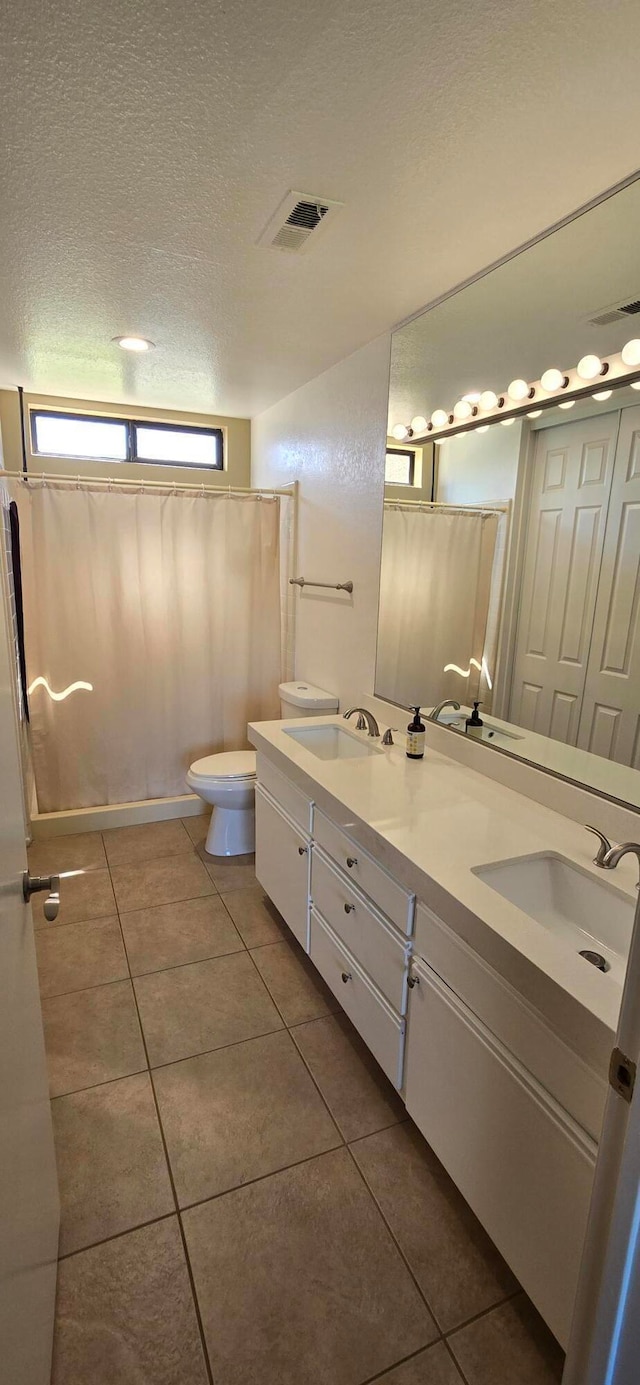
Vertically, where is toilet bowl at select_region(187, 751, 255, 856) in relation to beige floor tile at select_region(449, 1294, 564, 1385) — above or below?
above

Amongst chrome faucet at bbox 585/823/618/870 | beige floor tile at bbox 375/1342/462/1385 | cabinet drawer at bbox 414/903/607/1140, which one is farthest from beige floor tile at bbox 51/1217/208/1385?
chrome faucet at bbox 585/823/618/870

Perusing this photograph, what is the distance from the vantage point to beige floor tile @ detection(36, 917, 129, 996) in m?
2.10

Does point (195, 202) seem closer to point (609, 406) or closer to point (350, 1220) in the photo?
point (609, 406)

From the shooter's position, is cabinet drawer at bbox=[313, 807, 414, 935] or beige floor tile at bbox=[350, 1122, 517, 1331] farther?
cabinet drawer at bbox=[313, 807, 414, 935]

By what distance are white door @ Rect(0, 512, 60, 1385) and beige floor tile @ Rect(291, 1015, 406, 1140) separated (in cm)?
74

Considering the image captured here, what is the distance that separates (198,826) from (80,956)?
44.7 inches

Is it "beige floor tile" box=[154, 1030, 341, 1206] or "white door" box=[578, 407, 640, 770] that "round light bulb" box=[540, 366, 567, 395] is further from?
"beige floor tile" box=[154, 1030, 341, 1206]

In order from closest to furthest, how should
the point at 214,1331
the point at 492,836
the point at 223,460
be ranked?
the point at 214,1331
the point at 492,836
the point at 223,460

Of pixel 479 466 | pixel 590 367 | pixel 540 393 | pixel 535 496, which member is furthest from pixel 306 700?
pixel 590 367

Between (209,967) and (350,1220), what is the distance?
3.19 feet

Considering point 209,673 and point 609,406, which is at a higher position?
point 609,406

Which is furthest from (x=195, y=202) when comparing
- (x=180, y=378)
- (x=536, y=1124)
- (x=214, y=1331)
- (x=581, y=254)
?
(x=214, y=1331)

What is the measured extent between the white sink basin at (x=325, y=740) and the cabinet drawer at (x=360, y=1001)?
675mm

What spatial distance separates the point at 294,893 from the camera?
2.12 metres
